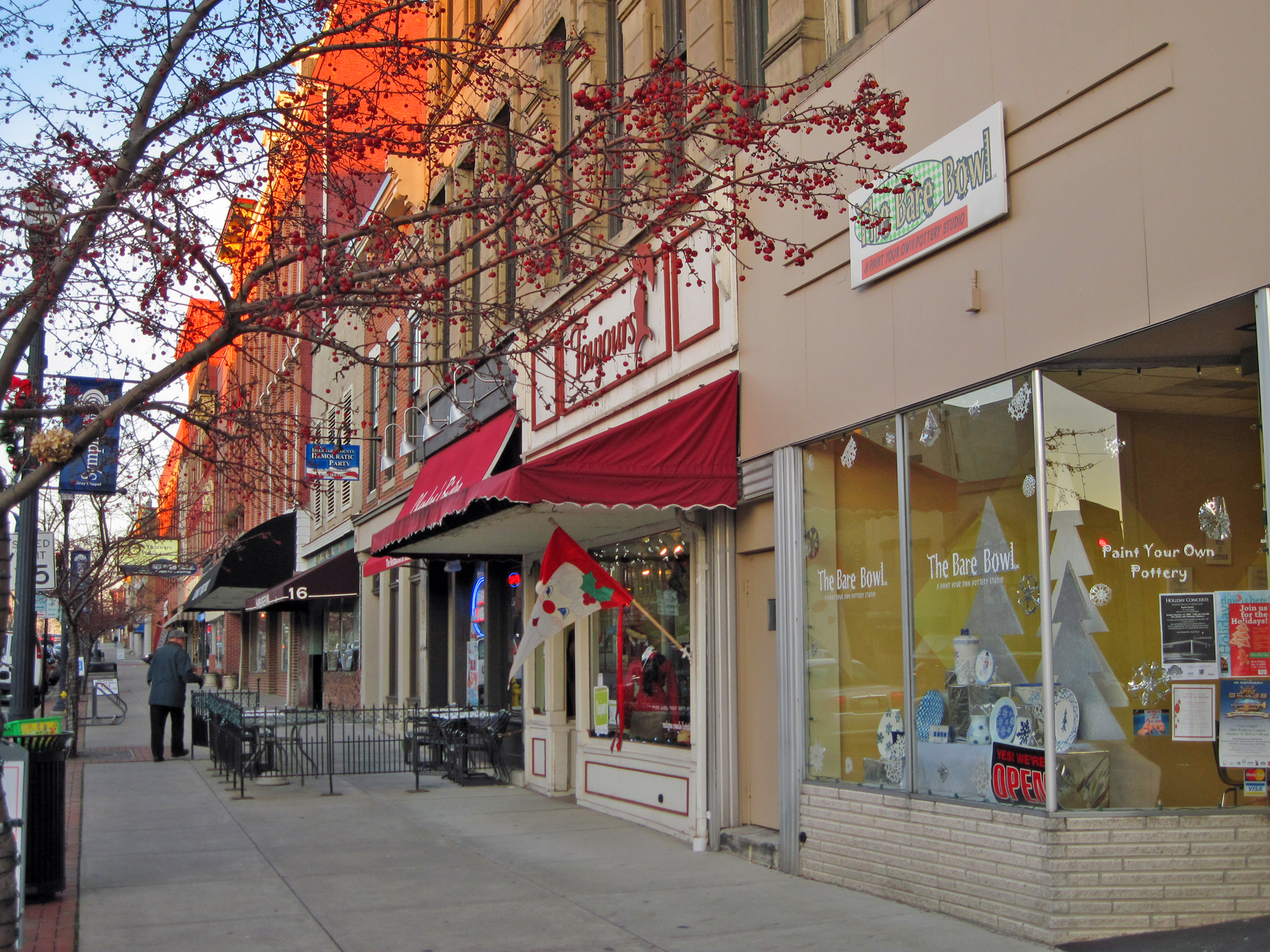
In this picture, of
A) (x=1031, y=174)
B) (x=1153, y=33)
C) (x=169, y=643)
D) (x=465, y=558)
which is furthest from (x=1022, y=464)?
(x=169, y=643)

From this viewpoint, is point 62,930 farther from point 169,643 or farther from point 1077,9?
point 169,643

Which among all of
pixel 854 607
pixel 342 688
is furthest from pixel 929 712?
pixel 342 688

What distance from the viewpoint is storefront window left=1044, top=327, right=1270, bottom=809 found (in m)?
6.70

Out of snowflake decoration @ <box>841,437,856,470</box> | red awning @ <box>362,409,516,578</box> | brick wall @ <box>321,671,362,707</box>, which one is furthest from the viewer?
brick wall @ <box>321,671,362,707</box>

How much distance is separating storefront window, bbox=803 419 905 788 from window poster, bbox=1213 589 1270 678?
2.10 metres

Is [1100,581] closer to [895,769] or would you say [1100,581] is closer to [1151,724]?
[1151,724]

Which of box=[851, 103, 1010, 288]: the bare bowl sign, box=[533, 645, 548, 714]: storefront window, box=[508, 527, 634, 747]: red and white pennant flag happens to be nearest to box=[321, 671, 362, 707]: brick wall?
box=[533, 645, 548, 714]: storefront window

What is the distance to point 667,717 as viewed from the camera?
37.0ft

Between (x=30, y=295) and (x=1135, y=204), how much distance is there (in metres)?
5.96

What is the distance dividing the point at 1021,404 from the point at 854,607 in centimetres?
216

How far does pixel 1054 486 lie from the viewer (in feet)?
23.3

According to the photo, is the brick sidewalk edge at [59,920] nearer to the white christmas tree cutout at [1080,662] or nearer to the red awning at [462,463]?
the red awning at [462,463]

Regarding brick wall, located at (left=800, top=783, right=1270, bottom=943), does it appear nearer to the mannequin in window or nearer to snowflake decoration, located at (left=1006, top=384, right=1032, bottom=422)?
snowflake decoration, located at (left=1006, top=384, right=1032, bottom=422)

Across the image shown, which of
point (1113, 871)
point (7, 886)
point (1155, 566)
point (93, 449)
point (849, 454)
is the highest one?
point (93, 449)
